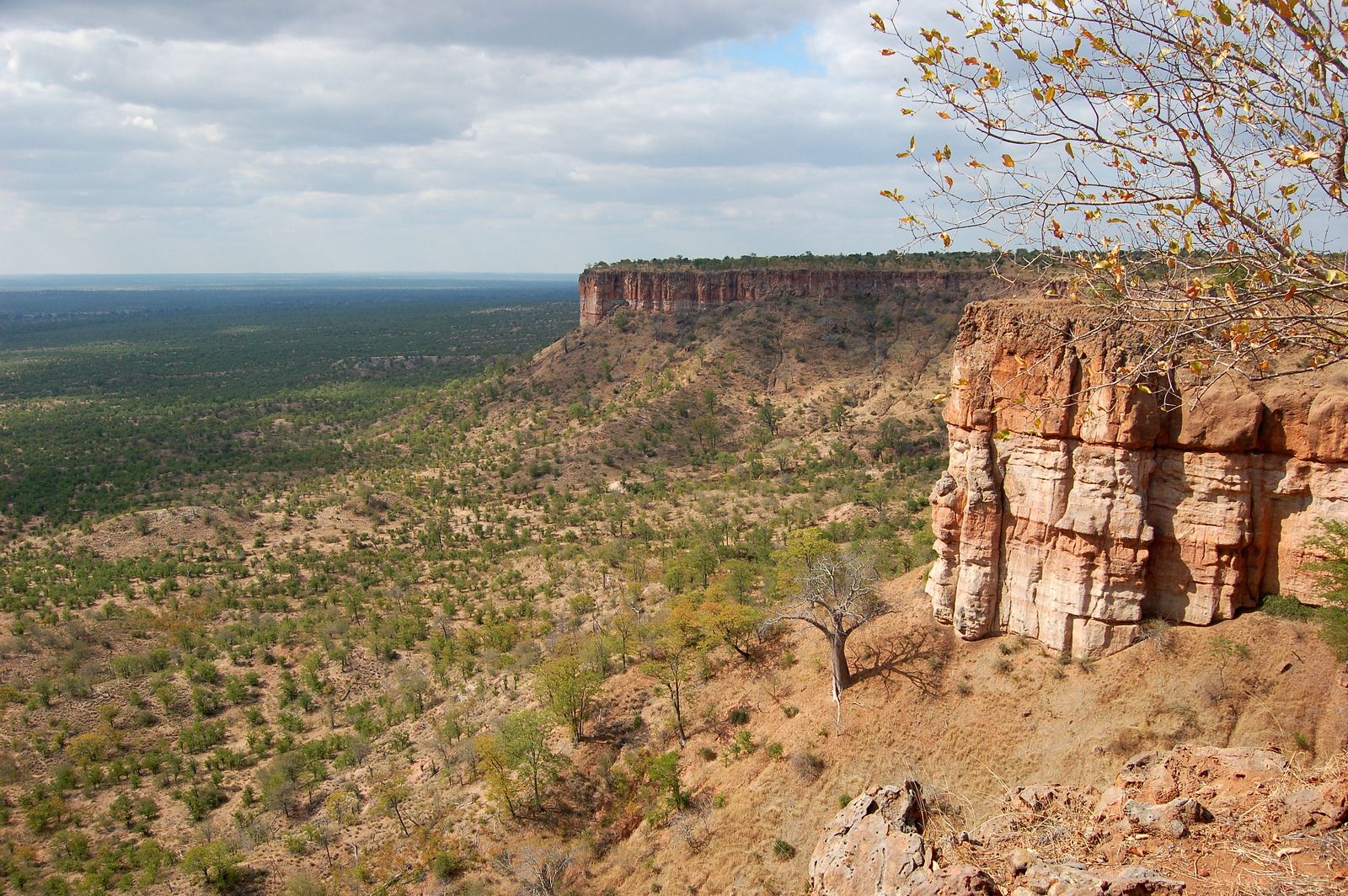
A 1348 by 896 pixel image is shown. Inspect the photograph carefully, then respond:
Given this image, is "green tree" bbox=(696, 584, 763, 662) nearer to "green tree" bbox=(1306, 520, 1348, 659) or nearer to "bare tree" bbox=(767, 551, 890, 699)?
→ "bare tree" bbox=(767, 551, 890, 699)

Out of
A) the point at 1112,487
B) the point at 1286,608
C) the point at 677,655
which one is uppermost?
the point at 1112,487

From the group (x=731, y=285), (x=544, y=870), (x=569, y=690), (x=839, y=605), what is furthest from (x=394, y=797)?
(x=731, y=285)

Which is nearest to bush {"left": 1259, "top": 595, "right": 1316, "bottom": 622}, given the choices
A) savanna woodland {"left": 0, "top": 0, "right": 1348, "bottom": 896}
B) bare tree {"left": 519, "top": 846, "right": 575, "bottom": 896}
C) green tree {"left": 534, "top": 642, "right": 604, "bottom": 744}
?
savanna woodland {"left": 0, "top": 0, "right": 1348, "bottom": 896}

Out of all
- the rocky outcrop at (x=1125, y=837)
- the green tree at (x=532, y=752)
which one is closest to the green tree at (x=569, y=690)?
the green tree at (x=532, y=752)

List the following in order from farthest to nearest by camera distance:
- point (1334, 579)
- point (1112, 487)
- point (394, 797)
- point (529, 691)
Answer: point (529, 691)
point (394, 797)
point (1112, 487)
point (1334, 579)

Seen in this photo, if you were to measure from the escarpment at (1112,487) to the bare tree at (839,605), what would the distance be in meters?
2.76

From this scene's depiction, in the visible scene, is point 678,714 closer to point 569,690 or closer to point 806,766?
point 569,690

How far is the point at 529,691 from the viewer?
1125 inches

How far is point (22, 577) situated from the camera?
40.8m

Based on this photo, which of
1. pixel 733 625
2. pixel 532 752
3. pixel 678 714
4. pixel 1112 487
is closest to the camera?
pixel 1112 487

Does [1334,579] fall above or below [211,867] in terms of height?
above

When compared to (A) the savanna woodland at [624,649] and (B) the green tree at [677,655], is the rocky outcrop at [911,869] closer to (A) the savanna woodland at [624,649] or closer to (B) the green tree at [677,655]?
Answer: (A) the savanna woodland at [624,649]

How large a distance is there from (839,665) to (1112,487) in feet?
26.2

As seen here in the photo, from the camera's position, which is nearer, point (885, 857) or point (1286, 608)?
point (885, 857)
